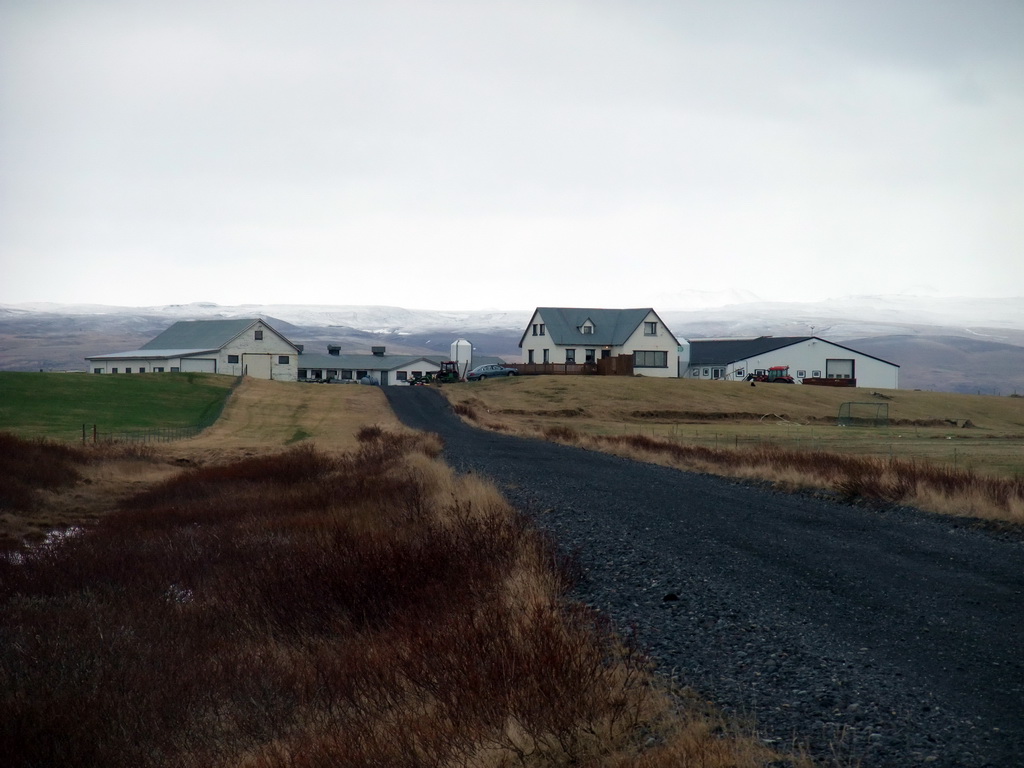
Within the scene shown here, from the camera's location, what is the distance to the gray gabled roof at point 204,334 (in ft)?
324

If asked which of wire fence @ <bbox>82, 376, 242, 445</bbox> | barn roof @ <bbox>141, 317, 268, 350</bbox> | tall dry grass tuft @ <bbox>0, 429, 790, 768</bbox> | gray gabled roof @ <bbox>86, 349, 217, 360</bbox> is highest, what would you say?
barn roof @ <bbox>141, 317, 268, 350</bbox>

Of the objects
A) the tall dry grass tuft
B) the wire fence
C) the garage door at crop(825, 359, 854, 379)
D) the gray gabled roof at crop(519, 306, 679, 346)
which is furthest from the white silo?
the tall dry grass tuft

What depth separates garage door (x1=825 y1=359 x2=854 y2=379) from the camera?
4075 inches

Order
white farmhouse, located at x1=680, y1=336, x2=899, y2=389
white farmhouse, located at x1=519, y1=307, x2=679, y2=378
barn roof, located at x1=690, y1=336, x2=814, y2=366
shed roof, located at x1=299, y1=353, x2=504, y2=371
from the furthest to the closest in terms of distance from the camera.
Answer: shed roof, located at x1=299, y1=353, x2=504, y2=371, barn roof, located at x1=690, y1=336, x2=814, y2=366, white farmhouse, located at x1=680, y1=336, x2=899, y2=389, white farmhouse, located at x1=519, y1=307, x2=679, y2=378

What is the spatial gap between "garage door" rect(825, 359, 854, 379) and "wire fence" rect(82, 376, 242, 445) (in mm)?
72222

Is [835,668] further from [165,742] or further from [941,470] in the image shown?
[941,470]

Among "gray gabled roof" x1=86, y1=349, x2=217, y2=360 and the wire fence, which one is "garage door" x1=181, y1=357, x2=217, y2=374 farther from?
the wire fence

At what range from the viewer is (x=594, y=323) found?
99.7m

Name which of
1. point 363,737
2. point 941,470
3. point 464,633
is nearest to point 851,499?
point 941,470

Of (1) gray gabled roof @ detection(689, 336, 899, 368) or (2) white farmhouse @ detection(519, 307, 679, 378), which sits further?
(1) gray gabled roof @ detection(689, 336, 899, 368)

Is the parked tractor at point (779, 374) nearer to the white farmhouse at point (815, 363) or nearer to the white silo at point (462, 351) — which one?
the white farmhouse at point (815, 363)

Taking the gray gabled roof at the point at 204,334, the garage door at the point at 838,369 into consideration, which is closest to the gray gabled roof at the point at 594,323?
the garage door at the point at 838,369

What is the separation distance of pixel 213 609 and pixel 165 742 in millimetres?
4624

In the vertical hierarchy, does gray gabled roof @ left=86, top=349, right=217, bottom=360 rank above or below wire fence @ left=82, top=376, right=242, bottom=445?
above
